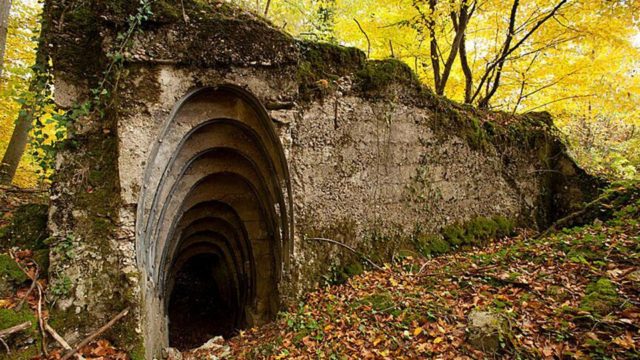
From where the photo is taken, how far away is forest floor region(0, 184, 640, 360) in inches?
124

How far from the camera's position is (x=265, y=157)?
5668 millimetres

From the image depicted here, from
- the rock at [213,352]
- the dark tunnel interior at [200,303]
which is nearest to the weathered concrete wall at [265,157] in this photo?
the rock at [213,352]

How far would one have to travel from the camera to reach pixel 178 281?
10914mm

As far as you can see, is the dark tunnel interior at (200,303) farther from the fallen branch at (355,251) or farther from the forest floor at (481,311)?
the fallen branch at (355,251)

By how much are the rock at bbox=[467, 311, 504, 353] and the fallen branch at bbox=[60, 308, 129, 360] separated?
153 inches

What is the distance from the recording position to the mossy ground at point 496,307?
312 centimetres

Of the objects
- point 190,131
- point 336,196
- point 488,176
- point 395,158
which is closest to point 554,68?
point 488,176

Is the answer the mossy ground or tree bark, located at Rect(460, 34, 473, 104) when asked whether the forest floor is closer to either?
the mossy ground

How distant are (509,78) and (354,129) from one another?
541cm

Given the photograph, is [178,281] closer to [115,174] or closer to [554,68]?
[115,174]

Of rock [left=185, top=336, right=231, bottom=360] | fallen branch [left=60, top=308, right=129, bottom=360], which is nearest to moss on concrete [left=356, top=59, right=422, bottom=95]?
rock [left=185, top=336, right=231, bottom=360]

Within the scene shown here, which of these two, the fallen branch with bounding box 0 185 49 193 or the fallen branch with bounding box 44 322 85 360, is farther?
the fallen branch with bounding box 0 185 49 193

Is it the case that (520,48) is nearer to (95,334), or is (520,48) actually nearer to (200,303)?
(95,334)

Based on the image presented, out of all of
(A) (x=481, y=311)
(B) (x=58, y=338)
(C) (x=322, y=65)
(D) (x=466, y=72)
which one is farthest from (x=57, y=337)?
(D) (x=466, y=72)
